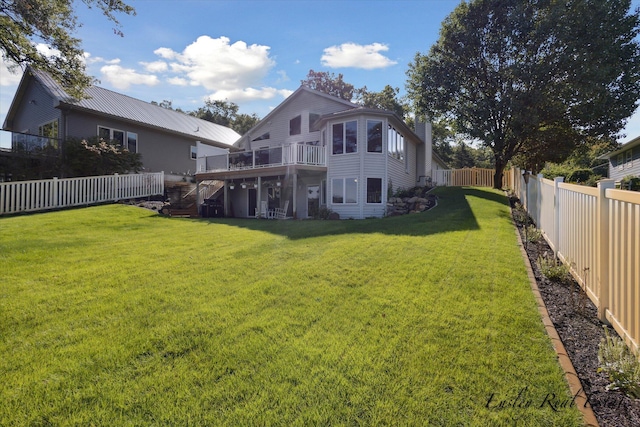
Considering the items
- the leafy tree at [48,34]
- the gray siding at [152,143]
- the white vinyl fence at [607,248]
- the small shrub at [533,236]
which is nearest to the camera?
the white vinyl fence at [607,248]

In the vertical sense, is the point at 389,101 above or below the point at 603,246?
above

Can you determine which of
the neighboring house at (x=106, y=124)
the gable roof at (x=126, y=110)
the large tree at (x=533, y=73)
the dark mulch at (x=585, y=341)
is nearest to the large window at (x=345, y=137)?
the large tree at (x=533, y=73)

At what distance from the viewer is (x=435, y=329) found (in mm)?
3254

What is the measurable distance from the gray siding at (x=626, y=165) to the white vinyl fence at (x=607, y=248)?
22.8 meters

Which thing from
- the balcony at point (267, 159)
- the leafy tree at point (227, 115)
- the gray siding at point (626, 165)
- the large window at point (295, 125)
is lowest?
the balcony at point (267, 159)

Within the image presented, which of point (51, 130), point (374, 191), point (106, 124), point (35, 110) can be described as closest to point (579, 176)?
point (374, 191)

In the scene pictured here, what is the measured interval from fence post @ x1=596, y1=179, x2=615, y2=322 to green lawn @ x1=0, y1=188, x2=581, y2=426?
63 centimetres

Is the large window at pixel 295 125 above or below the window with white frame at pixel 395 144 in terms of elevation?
above

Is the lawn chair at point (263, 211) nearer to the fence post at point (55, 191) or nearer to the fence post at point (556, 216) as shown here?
the fence post at point (55, 191)

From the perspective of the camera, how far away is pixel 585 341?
3164mm

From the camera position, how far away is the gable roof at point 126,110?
53.4ft

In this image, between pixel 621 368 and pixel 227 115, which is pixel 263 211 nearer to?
pixel 621 368

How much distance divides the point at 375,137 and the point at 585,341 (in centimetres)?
1254

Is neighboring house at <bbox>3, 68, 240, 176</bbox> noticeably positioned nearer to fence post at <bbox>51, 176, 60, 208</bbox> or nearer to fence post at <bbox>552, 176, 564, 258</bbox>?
fence post at <bbox>51, 176, 60, 208</bbox>
